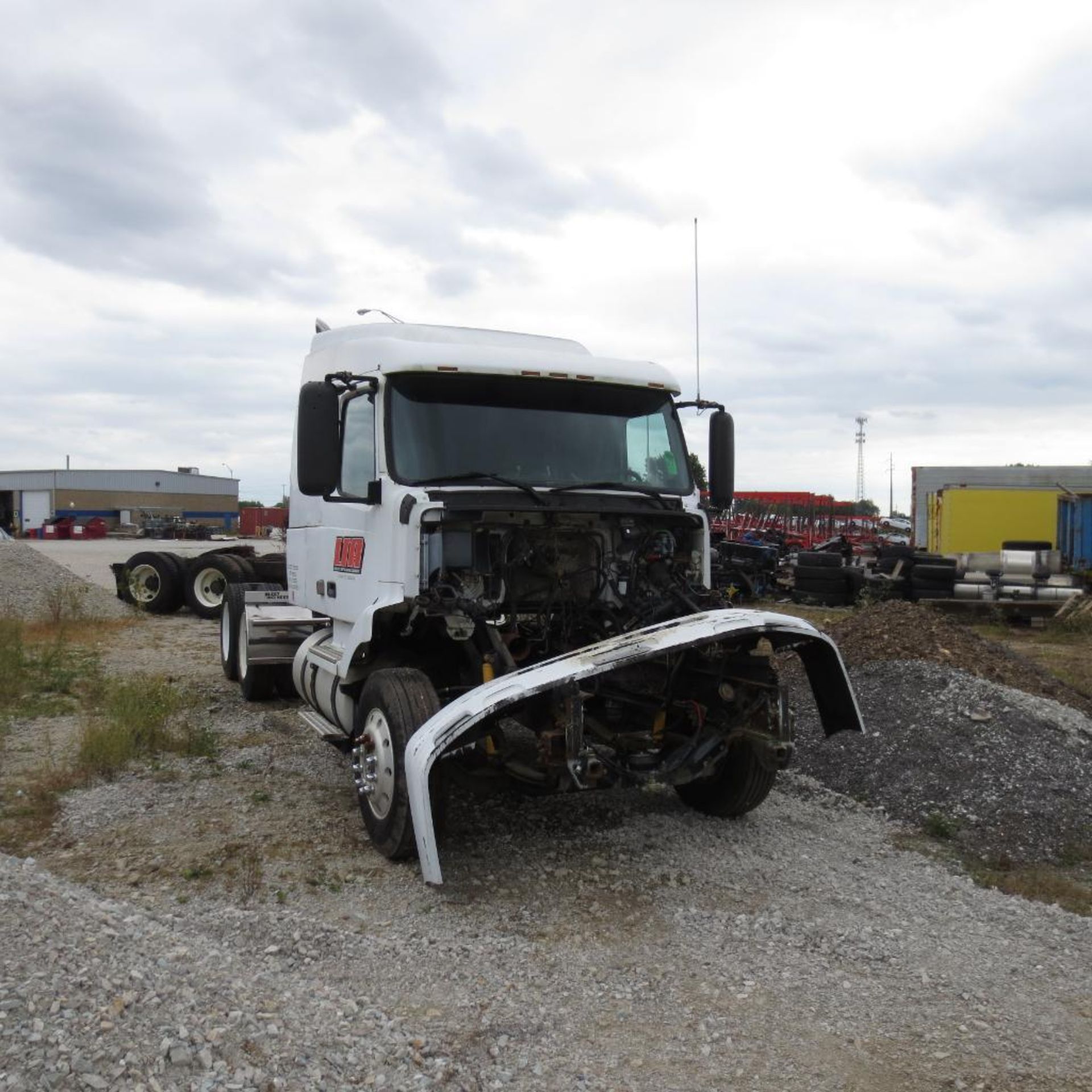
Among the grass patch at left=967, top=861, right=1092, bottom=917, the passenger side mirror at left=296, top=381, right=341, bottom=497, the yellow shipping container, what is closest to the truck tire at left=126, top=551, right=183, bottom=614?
the passenger side mirror at left=296, top=381, right=341, bottom=497

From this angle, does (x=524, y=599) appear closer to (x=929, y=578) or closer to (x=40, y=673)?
(x=40, y=673)

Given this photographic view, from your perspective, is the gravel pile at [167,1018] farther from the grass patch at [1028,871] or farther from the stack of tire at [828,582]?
the stack of tire at [828,582]

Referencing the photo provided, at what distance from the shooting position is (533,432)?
604 cm

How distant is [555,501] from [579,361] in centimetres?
103

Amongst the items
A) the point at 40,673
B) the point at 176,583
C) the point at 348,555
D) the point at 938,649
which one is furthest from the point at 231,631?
the point at 176,583

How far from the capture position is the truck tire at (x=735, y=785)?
19.0ft

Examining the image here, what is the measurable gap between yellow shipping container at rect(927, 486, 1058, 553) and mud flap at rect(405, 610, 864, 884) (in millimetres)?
20027

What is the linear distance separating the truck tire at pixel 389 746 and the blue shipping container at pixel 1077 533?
1837cm

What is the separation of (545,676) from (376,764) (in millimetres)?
1228

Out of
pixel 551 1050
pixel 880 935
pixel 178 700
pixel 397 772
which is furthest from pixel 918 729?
pixel 178 700

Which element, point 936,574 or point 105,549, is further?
point 105,549

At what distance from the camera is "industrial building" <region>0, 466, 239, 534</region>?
7831cm

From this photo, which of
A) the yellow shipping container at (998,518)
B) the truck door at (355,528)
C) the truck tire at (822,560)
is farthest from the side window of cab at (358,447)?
the yellow shipping container at (998,518)

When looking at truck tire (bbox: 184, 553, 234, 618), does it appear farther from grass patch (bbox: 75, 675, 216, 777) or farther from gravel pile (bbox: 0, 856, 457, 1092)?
gravel pile (bbox: 0, 856, 457, 1092)
